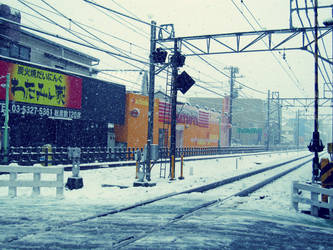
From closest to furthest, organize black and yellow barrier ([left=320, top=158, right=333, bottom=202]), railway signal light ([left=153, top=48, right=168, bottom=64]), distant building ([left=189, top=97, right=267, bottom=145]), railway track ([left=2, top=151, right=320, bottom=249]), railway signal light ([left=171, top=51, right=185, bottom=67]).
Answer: railway track ([left=2, top=151, right=320, bottom=249]) → black and yellow barrier ([left=320, top=158, right=333, bottom=202]) → railway signal light ([left=153, top=48, right=168, bottom=64]) → railway signal light ([left=171, top=51, right=185, bottom=67]) → distant building ([left=189, top=97, right=267, bottom=145])

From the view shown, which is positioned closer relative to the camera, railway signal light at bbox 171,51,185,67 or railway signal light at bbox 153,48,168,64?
railway signal light at bbox 153,48,168,64

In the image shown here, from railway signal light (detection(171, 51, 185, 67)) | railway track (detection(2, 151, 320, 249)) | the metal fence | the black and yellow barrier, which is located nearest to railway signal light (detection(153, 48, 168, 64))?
railway signal light (detection(171, 51, 185, 67))

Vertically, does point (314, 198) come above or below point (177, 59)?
below

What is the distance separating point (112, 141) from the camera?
1215 inches

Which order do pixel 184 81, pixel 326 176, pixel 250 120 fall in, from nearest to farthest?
pixel 326 176 < pixel 184 81 < pixel 250 120

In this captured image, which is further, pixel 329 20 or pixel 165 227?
pixel 329 20

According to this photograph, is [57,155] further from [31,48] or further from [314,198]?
[314,198]

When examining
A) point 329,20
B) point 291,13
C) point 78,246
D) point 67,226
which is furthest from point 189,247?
point 291,13

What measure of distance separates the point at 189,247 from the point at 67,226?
2596mm

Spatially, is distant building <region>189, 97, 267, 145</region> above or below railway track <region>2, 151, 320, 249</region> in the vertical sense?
above

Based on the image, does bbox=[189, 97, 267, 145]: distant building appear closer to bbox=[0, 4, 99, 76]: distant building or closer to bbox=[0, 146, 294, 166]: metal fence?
bbox=[0, 4, 99, 76]: distant building

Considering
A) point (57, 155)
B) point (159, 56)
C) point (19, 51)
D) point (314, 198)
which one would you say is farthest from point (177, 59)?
point (19, 51)

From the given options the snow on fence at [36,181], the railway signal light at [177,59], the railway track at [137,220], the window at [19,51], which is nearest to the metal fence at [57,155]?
the railway signal light at [177,59]

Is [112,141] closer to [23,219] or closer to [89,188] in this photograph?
[89,188]
